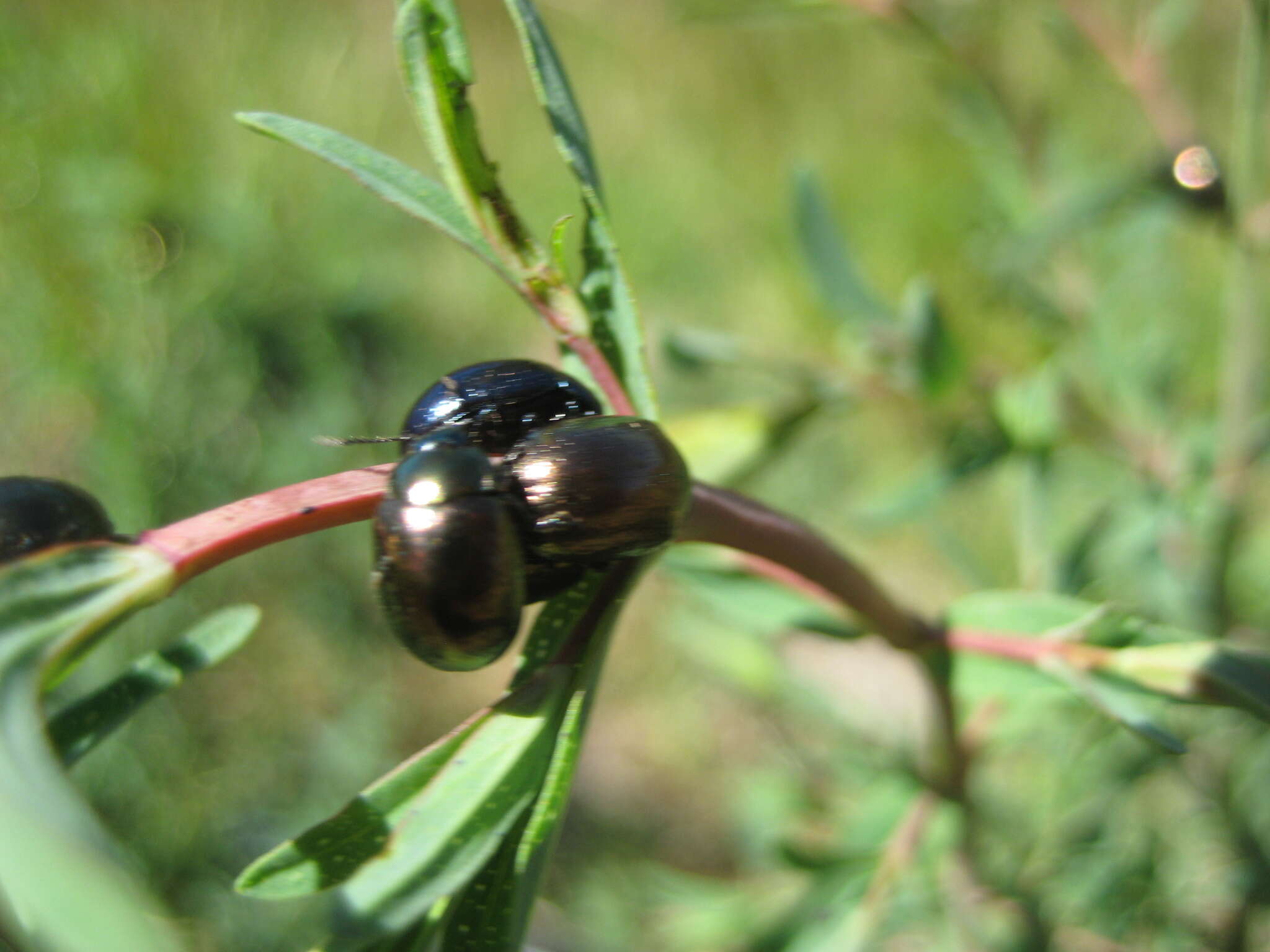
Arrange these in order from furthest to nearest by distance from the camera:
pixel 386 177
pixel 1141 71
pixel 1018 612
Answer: pixel 1141 71 → pixel 1018 612 → pixel 386 177

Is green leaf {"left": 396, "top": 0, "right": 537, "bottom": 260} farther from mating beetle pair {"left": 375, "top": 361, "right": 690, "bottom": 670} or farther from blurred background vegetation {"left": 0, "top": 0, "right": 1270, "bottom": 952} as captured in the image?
blurred background vegetation {"left": 0, "top": 0, "right": 1270, "bottom": 952}

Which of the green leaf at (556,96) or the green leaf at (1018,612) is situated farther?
the green leaf at (1018,612)

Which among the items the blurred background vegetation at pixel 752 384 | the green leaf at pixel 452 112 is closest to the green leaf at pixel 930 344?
the blurred background vegetation at pixel 752 384

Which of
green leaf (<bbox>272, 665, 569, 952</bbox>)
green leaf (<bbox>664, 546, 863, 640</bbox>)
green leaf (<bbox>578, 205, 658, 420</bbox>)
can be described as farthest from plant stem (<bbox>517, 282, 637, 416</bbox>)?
green leaf (<bbox>664, 546, 863, 640</bbox>)

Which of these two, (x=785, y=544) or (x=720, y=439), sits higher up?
(x=785, y=544)

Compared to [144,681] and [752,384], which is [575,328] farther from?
[752,384]

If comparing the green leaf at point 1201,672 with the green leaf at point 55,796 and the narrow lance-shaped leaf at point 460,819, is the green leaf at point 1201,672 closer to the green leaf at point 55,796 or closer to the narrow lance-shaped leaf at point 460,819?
Result: the narrow lance-shaped leaf at point 460,819

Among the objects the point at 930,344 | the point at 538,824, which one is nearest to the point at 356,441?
the point at 538,824
